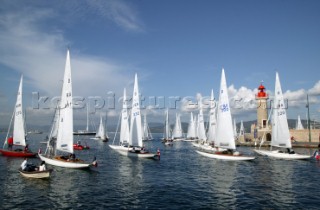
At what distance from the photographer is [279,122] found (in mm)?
57531

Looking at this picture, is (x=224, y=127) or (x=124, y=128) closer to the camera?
(x=224, y=127)

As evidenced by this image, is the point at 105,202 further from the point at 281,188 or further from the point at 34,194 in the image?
the point at 281,188

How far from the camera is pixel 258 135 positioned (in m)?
94.8

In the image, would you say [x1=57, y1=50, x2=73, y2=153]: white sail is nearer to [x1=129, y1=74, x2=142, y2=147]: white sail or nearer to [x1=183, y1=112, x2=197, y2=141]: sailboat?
[x1=129, y1=74, x2=142, y2=147]: white sail

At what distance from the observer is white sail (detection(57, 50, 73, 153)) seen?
40.6 meters

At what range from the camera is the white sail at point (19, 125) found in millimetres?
55938

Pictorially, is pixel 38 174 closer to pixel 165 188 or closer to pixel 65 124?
pixel 65 124

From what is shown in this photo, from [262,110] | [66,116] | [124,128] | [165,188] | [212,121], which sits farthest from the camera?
[262,110]

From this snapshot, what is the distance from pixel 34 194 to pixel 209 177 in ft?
68.5

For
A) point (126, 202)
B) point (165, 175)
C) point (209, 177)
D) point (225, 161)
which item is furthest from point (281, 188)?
point (225, 161)

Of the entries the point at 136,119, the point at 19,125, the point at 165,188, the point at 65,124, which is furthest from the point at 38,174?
the point at 19,125

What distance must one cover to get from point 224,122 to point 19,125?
132 ft

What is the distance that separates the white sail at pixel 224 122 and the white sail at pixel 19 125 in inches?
1515

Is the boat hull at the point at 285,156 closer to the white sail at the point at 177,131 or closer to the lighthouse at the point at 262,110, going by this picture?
the lighthouse at the point at 262,110
